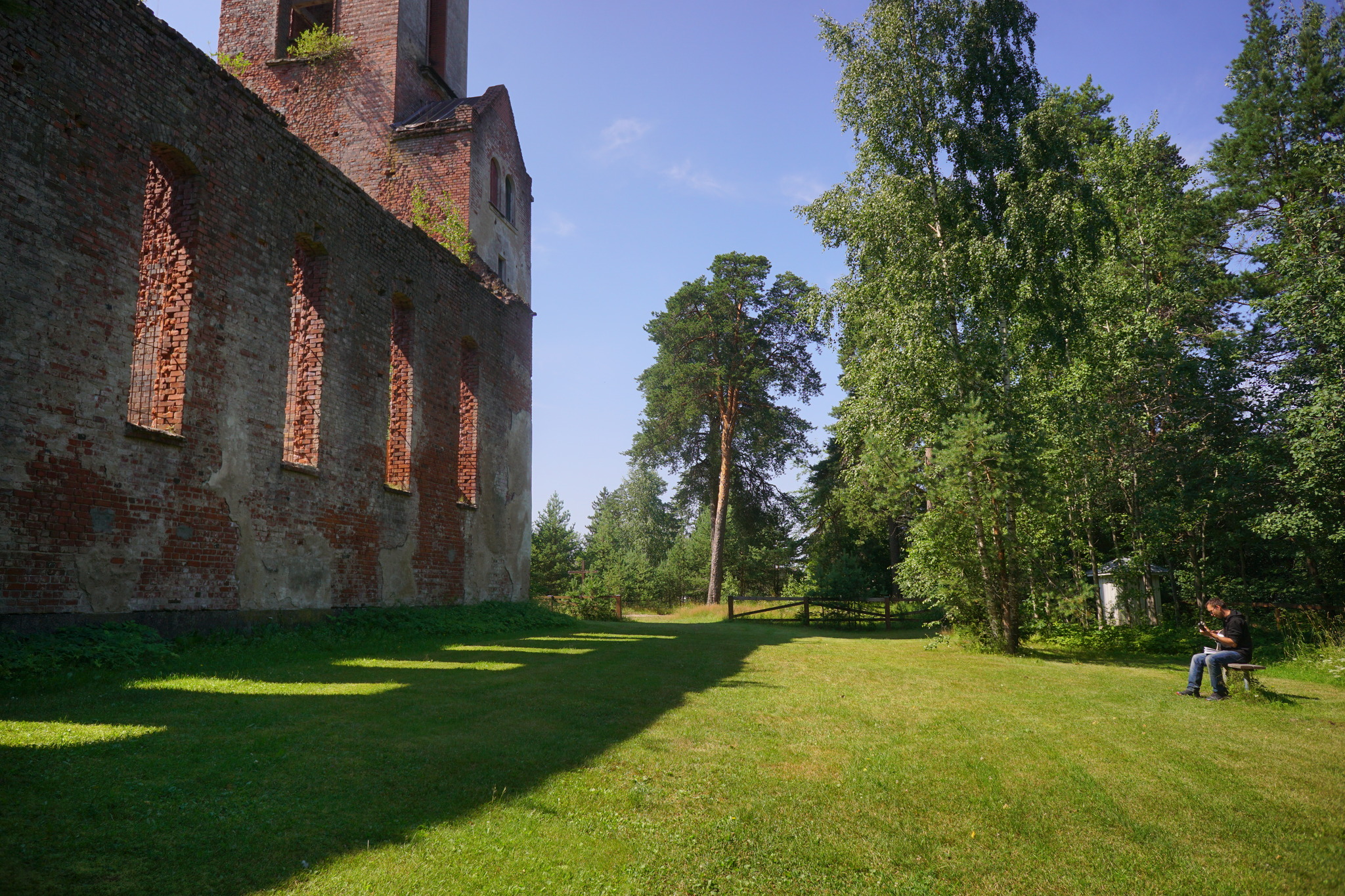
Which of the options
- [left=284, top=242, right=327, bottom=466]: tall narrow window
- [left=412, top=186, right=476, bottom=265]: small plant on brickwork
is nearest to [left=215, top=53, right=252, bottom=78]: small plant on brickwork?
[left=412, top=186, right=476, bottom=265]: small plant on brickwork

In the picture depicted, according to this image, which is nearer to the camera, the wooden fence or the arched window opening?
the arched window opening

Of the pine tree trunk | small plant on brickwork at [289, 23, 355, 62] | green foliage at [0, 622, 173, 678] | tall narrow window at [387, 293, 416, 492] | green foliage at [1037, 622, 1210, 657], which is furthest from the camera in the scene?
the pine tree trunk

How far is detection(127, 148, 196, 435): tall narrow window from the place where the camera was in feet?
30.2

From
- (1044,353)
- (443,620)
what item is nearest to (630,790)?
(443,620)

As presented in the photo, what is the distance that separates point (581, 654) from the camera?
11.0 metres

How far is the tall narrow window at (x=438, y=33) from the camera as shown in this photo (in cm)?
2302

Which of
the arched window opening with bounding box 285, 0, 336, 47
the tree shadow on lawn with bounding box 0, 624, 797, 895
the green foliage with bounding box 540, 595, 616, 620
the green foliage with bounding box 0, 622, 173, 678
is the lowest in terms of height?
the green foliage with bounding box 540, 595, 616, 620

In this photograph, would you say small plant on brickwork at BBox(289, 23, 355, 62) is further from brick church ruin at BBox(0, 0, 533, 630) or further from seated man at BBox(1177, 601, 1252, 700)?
seated man at BBox(1177, 601, 1252, 700)

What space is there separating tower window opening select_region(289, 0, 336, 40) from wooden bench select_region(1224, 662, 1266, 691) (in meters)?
25.2

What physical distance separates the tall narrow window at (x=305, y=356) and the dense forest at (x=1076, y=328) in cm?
980

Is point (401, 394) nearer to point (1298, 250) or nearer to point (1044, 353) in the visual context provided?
point (1044, 353)

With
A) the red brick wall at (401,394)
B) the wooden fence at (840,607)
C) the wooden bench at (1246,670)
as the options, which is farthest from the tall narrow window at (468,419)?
the wooden bench at (1246,670)

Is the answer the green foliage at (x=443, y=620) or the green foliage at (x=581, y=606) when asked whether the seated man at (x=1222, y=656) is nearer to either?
the green foliage at (x=443, y=620)

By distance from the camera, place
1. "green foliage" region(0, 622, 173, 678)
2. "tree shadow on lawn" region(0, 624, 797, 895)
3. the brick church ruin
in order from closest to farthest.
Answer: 1. "tree shadow on lawn" region(0, 624, 797, 895)
2. "green foliage" region(0, 622, 173, 678)
3. the brick church ruin
